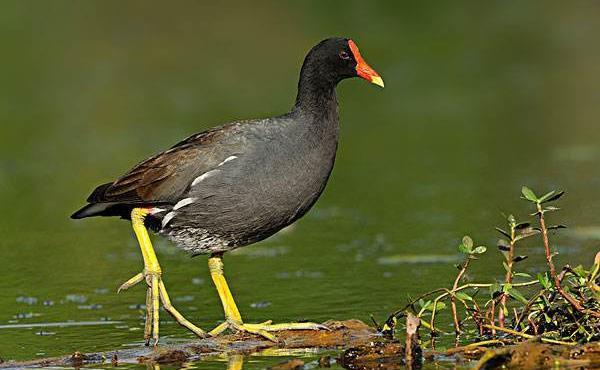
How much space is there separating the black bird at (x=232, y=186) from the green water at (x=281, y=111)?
0.46m

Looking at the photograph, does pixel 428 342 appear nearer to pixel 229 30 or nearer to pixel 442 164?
pixel 442 164

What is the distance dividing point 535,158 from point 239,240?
267 inches

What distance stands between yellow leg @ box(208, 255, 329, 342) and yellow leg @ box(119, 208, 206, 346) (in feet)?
0.60

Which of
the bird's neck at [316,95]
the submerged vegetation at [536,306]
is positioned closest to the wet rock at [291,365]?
the submerged vegetation at [536,306]

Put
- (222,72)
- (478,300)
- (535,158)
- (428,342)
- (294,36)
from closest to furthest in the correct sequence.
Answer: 1. (428,342)
2. (478,300)
3. (535,158)
4. (222,72)
5. (294,36)

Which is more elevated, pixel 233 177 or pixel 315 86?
pixel 315 86

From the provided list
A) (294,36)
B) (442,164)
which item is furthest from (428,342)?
(294,36)

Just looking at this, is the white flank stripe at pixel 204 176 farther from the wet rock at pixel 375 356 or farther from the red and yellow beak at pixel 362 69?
the wet rock at pixel 375 356

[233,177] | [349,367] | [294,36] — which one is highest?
[294,36]

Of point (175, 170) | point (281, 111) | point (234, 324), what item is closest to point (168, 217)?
point (175, 170)

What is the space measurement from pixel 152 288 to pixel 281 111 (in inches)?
379

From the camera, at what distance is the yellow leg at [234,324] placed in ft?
22.9

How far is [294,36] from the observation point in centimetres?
2178

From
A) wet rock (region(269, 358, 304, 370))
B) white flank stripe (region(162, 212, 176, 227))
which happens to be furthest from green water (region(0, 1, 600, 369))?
white flank stripe (region(162, 212, 176, 227))
